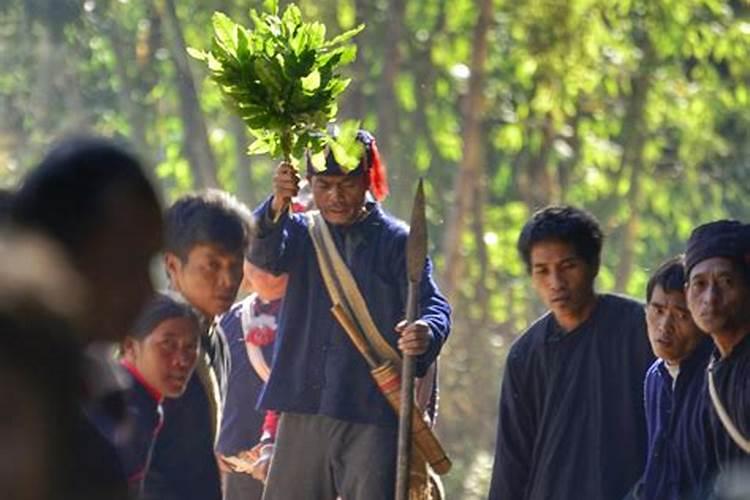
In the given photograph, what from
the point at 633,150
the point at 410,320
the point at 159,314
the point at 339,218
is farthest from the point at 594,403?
the point at 633,150

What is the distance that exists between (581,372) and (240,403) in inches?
71.2

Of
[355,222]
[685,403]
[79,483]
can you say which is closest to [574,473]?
[685,403]

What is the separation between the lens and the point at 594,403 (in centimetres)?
861

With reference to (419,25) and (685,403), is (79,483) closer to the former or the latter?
(685,403)

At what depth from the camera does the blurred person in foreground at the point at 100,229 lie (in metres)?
4.32

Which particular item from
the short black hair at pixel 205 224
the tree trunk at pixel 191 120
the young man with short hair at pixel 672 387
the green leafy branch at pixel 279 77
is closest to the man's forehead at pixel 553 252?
the young man with short hair at pixel 672 387

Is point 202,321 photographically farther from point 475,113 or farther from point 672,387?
point 475,113

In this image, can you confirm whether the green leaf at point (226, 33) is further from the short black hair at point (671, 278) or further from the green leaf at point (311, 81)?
the short black hair at point (671, 278)

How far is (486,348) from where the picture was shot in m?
16.4

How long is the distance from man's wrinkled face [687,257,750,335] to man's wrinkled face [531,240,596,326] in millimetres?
719

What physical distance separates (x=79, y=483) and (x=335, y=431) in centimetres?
514

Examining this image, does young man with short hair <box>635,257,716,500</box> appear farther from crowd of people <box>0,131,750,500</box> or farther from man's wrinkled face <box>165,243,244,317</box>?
man's wrinkled face <box>165,243,244,317</box>

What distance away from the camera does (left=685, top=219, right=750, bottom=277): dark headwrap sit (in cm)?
792

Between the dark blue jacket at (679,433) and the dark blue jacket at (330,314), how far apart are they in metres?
0.94
